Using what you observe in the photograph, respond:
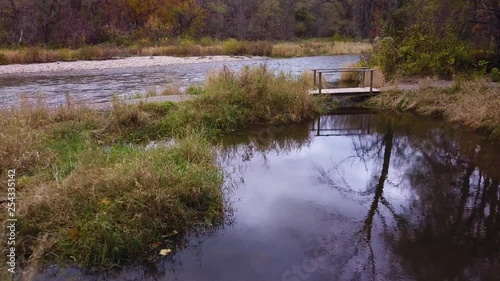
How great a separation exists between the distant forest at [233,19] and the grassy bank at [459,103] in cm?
392

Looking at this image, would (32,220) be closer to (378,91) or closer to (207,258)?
(207,258)

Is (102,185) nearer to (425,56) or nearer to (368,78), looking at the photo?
(368,78)

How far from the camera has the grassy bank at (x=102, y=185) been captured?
4.71 meters

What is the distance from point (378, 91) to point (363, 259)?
9.88 meters

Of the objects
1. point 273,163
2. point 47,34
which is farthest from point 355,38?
point 273,163

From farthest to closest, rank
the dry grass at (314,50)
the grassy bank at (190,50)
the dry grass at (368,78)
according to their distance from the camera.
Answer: the dry grass at (314,50)
the grassy bank at (190,50)
the dry grass at (368,78)

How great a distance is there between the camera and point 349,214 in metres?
6.13

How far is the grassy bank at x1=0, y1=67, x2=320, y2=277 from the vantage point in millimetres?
4715

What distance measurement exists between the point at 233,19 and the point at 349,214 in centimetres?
4542

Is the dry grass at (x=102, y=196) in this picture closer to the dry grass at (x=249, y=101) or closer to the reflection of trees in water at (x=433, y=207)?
the reflection of trees in water at (x=433, y=207)

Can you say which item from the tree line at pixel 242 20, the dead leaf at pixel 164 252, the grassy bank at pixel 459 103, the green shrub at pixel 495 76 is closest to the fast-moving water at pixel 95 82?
the grassy bank at pixel 459 103

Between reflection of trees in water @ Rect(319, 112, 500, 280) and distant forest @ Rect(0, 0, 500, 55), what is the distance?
25.9ft

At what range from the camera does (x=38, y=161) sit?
21.1 ft

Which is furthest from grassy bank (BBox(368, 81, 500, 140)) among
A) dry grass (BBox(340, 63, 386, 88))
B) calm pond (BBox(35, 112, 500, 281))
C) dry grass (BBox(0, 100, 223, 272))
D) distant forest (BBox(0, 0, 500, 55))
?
dry grass (BBox(0, 100, 223, 272))
